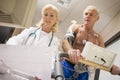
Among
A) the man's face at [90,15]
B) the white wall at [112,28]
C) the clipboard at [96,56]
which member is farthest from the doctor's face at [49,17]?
the white wall at [112,28]

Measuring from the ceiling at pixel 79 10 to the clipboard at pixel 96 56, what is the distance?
1.91m

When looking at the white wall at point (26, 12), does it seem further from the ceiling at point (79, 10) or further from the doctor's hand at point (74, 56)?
the ceiling at point (79, 10)

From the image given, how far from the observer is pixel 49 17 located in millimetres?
1991

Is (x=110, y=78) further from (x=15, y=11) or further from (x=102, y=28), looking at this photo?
(x=15, y=11)

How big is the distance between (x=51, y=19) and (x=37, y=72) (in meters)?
1.03

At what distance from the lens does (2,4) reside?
88cm

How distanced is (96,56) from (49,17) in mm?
770

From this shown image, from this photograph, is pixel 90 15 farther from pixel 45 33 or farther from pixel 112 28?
pixel 112 28

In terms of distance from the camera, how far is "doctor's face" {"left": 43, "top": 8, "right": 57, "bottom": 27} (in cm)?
197

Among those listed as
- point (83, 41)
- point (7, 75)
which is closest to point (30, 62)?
point (7, 75)

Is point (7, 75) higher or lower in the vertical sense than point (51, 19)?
lower

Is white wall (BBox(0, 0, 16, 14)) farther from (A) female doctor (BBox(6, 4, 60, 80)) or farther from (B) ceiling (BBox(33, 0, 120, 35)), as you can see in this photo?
(B) ceiling (BBox(33, 0, 120, 35))

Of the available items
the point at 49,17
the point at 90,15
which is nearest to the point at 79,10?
the point at 90,15

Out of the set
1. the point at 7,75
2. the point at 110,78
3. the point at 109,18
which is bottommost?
the point at 110,78
